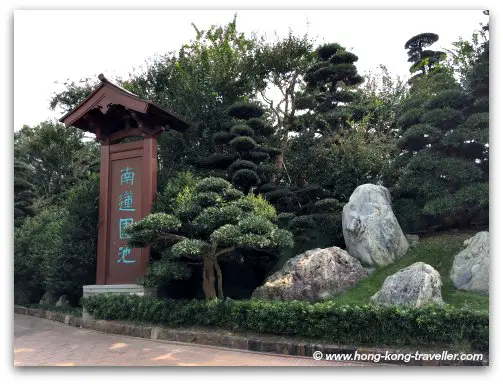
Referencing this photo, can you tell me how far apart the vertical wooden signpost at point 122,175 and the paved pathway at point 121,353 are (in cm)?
106

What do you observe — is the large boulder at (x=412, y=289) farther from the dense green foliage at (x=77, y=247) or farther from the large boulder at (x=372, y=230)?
the dense green foliage at (x=77, y=247)

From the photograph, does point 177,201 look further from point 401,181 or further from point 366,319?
point 401,181

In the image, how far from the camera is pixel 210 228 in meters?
6.47

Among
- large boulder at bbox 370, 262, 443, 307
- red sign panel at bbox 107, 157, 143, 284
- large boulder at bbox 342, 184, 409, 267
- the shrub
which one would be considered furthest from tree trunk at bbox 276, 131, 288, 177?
the shrub

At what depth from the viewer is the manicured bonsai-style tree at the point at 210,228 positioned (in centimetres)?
614

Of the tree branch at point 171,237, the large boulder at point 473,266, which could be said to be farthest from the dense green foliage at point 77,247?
the large boulder at point 473,266

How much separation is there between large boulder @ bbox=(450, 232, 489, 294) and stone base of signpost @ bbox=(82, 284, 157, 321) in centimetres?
482

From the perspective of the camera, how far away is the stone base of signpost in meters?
7.27

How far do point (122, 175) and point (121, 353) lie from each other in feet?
11.3

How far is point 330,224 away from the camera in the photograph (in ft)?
27.7

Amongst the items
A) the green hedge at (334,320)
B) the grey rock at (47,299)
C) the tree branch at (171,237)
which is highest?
the tree branch at (171,237)

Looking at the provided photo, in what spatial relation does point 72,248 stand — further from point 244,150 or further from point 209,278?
point 244,150

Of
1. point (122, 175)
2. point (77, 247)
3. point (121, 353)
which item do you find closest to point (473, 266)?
point (121, 353)

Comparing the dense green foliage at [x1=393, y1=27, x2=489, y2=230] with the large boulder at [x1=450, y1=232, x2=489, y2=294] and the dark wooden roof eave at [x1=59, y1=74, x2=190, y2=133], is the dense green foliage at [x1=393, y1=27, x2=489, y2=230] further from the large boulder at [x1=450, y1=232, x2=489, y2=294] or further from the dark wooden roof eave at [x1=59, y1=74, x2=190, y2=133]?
the dark wooden roof eave at [x1=59, y1=74, x2=190, y2=133]
